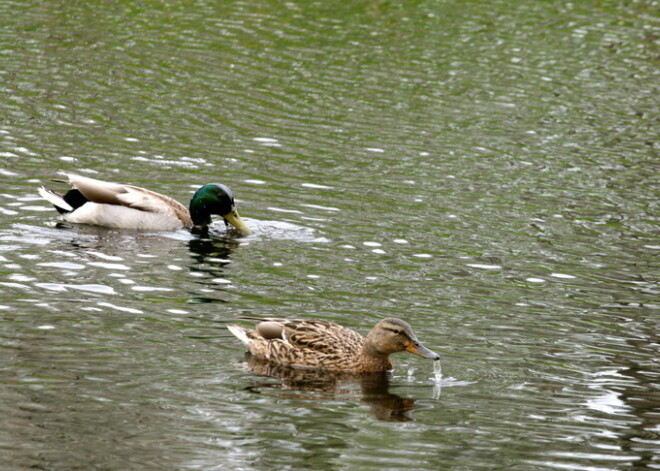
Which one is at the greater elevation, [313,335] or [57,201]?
[57,201]

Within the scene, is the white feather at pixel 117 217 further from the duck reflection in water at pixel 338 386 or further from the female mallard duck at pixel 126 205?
the duck reflection in water at pixel 338 386

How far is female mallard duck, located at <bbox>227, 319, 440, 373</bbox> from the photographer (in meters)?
11.9

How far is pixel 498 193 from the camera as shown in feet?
62.7

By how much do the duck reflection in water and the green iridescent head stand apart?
5.20 meters

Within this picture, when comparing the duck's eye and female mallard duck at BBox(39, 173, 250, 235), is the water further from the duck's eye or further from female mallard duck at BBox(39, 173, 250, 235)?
the duck's eye

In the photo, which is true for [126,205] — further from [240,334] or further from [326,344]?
[326,344]

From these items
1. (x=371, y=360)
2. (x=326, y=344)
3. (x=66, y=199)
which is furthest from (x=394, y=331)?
(x=66, y=199)

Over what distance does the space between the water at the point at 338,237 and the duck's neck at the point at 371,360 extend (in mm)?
253

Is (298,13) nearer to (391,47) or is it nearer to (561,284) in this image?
(391,47)

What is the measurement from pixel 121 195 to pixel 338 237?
9.82 feet

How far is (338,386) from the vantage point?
11.7 metres

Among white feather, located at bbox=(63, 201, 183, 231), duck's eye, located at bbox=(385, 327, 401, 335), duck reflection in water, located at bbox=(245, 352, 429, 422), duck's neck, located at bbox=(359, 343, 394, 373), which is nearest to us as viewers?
duck reflection in water, located at bbox=(245, 352, 429, 422)

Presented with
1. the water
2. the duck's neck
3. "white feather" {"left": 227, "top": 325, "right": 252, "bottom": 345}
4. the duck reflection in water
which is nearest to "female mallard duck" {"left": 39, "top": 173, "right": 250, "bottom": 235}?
the water

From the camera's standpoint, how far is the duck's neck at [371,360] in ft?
39.2
